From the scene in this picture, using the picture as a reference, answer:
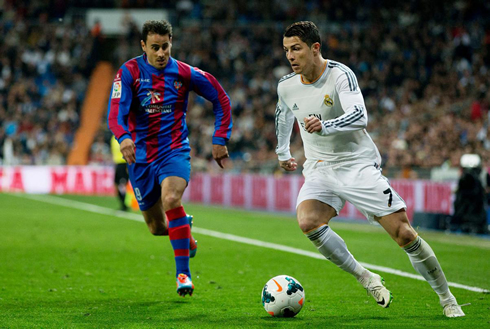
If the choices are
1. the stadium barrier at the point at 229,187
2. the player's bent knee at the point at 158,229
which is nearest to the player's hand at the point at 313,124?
the player's bent knee at the point at 158,229

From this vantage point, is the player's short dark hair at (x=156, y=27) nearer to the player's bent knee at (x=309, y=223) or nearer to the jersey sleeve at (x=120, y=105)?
the jersey sleeve at (x=120, y=105)

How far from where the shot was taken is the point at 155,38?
6715mm

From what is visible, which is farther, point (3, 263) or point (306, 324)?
point (3, 263)

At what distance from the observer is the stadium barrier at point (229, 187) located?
54.3ft

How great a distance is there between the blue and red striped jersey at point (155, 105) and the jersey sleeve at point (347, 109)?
1421 mm

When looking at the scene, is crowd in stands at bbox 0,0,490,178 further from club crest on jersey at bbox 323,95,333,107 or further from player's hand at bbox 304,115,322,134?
player's hand at bbox 304,115,322,134

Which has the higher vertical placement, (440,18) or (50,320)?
(440,18)

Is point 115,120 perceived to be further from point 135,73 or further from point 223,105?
point 223,105

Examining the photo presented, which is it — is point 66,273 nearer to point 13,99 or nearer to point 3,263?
point 3,263

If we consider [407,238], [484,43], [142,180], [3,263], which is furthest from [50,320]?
[484,43]

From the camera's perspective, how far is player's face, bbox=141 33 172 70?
265 inches

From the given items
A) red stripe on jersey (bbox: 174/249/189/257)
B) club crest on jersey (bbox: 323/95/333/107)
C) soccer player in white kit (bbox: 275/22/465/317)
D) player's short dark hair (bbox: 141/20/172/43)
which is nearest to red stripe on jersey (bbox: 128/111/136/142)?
player's short dark hair (bbox: 141/20/172/43)

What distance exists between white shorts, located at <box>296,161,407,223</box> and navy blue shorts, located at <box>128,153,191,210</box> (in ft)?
3.94

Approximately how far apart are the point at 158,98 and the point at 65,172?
24.5 meters
